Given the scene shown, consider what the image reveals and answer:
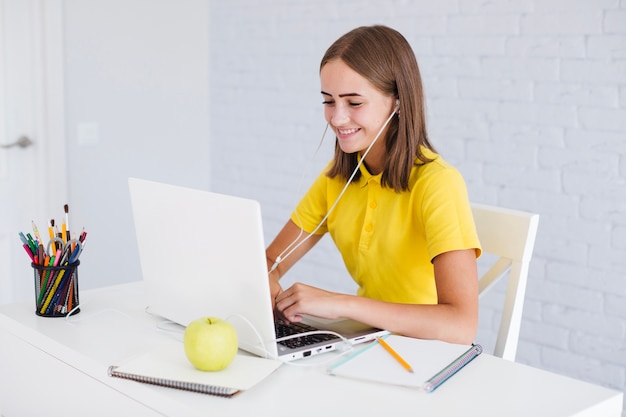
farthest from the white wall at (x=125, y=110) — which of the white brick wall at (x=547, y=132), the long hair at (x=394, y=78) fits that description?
the long hair at (x=394, y=78)

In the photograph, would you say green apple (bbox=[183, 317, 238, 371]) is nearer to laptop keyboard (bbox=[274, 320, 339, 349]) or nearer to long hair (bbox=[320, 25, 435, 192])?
laptop keyboard (bbox=[274, 320, 339, 349])

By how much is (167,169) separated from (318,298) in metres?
2.23

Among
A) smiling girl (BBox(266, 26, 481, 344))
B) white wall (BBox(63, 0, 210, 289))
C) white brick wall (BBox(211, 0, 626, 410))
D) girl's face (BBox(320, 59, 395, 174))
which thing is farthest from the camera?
white wall (BBox(63, 0, 210, 289))

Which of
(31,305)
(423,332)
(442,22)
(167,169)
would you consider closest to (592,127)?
(442,22)

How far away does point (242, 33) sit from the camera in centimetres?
344

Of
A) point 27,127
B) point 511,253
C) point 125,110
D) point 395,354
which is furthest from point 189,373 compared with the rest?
point 125,110

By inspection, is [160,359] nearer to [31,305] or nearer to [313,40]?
[31,305]

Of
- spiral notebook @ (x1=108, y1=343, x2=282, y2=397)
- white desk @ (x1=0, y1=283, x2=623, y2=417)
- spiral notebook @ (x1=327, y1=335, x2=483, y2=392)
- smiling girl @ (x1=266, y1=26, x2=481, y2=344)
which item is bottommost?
white desk @ (x1=0, y1=283, x2=623, y2=417)

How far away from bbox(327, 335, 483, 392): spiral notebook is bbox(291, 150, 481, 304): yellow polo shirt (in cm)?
26

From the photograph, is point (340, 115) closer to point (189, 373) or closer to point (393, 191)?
point (393, 191)

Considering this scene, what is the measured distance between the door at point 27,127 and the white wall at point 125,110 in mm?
76

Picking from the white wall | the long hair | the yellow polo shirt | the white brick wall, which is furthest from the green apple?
the white wall

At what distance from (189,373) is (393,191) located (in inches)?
26.8

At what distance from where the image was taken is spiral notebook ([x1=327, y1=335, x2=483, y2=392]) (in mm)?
1184
